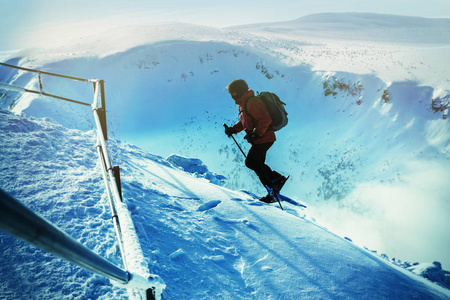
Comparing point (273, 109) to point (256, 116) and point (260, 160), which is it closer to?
point (256, 116)

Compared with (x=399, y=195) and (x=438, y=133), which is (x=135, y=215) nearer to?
(x=399, y=195)

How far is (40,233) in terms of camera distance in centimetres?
60

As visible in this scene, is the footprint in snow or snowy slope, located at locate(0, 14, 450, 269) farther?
snowy slope, located at locate(0, 14, 450, 269)

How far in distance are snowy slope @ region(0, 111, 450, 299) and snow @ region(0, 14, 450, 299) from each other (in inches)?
0.7

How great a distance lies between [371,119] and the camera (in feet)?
44.4

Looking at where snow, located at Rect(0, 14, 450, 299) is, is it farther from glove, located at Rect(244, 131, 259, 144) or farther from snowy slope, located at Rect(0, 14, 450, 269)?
glove, located at Rect(244, 131, 259, 144)

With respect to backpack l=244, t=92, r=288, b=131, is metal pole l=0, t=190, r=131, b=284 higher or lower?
higher

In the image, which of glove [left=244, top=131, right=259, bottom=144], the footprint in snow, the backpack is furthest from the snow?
the backpack

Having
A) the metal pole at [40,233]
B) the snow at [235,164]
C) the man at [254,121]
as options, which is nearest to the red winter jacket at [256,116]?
the man at [254,121]

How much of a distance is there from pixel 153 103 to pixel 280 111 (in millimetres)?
13657

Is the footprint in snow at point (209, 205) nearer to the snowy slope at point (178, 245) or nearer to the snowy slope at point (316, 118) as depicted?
the snowy slope at point (178, 245)

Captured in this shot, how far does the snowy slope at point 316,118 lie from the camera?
924 centimetres

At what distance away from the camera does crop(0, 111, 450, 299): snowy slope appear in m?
1.98

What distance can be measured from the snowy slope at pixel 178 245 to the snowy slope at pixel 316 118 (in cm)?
515
